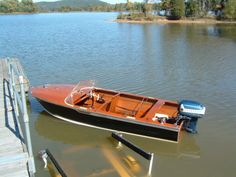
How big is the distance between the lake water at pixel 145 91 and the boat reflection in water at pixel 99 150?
0.02 meters

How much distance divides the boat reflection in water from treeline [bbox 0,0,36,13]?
14285 centimetres

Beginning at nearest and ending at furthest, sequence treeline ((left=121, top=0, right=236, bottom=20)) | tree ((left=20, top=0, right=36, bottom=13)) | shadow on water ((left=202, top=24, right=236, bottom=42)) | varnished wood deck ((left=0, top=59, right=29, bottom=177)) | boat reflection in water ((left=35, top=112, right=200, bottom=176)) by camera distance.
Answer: varnished wood deck ((left=0, top=59, right=29, bottom=177)) < boat reflection in water ((left=35, top=112, right=200, bottom=176)) < shadow on water ((left=202, top=24, right=236, bottom=42)) < treeline ((left=121, top=0, right=236, bottom=20)) < tree ((left=20, top=0, right=36, bottom=13))

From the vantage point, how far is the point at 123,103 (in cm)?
1020

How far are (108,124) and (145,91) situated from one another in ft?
15.0

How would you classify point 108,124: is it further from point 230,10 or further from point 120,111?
point 230,10

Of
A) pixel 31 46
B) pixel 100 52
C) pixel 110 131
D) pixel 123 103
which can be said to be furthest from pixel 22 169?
pixel 31 46

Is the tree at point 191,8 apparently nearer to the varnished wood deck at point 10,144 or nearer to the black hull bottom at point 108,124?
the black hull bottom at point 108,124

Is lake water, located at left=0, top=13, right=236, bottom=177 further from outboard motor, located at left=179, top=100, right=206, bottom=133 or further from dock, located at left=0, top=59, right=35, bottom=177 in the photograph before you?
dock, located at left=0, top=59, right=35, bottom=177

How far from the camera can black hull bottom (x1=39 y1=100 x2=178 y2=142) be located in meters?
8.62

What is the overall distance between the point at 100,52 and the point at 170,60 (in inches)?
238

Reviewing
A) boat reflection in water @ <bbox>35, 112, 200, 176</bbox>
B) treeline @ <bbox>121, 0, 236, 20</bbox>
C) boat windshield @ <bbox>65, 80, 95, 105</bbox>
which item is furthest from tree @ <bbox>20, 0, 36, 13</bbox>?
boat reflection in water @ <bbox>35, 112, 200, 176</bbox>

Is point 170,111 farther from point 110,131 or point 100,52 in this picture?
point 100,52

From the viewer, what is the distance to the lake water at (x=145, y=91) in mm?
7852

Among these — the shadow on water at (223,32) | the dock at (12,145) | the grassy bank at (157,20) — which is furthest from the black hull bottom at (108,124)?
the grassy bank at (157,20)
